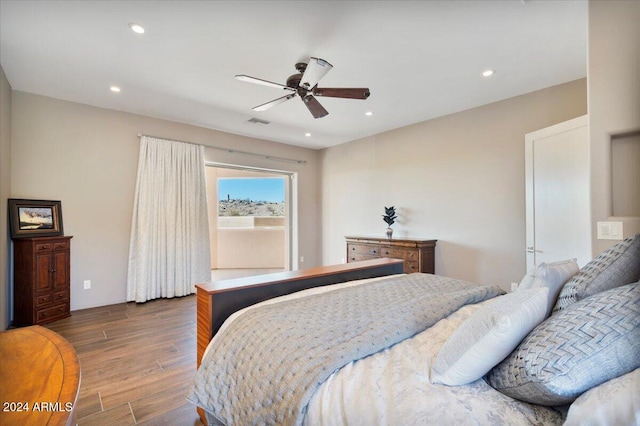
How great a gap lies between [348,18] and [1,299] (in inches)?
163

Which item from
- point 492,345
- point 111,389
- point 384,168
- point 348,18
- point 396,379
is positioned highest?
point 348,18

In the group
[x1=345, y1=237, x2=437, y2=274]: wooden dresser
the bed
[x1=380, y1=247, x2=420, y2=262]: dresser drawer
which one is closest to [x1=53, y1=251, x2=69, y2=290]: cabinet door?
the bed

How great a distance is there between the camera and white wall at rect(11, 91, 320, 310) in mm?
3406

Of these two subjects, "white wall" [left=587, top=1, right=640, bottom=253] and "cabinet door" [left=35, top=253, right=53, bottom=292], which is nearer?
"white wall" [left=587, top=1, right=640, bottom=253]

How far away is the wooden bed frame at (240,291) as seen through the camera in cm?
169

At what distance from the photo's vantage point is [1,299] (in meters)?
2.85

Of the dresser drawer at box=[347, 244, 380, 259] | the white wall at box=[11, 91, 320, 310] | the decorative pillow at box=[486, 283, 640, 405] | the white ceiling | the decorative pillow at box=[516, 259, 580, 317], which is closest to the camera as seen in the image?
the decorative pillow at box=[486, 283, 640, 405]

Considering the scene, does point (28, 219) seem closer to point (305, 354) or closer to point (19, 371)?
point (19, 371)

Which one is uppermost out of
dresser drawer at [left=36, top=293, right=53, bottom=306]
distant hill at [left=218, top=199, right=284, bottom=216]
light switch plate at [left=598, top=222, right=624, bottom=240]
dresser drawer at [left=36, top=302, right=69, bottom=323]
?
distant hill at [left=218, top=199, right=284, bottom=216]

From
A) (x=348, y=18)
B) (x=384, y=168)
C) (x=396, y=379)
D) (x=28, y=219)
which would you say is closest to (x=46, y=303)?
(x=28, y=219)

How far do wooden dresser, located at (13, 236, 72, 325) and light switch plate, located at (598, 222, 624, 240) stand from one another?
4.93 m

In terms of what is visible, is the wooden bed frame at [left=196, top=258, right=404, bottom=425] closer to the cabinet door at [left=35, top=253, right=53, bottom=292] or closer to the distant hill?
the cabinet door at [left=35, top=253, right=53, bottom=292]

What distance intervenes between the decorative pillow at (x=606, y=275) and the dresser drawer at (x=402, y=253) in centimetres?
293

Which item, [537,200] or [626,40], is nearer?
[626,40]
